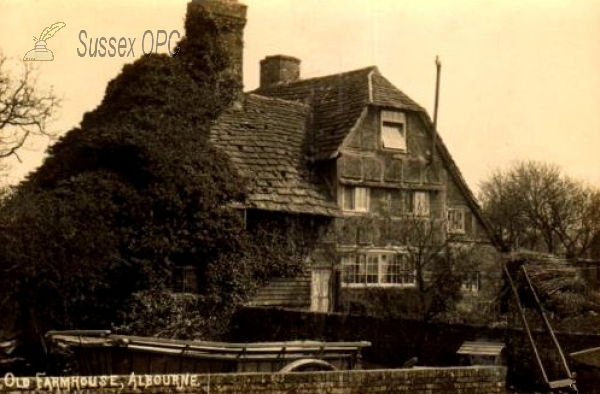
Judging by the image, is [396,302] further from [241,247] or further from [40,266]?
[40,266]

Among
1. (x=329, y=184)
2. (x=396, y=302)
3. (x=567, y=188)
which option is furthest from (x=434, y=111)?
(x=567, y=188)

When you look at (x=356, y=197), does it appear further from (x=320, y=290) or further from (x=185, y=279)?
(x=185, y=279)

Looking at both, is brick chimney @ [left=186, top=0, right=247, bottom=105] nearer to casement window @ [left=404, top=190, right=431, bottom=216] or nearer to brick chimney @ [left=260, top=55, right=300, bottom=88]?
brick chimney @ [left=260, top=55, right=300, bottom=88]

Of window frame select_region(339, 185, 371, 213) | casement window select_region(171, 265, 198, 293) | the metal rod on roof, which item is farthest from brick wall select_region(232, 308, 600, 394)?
the metal rod on roof

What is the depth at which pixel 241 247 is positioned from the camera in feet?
70.1

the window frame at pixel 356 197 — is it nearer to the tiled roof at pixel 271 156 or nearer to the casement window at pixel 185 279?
the tiled roof at pixel 271 156

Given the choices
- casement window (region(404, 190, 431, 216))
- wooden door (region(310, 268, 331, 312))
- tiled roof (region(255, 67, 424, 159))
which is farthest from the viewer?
casement window (region(404, 190, 431, 216))

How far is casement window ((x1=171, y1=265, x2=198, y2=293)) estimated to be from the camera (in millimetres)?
20594

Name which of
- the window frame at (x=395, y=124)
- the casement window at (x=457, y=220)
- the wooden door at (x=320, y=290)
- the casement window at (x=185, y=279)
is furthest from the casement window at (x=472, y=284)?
the casement window at (x=185, y=279)

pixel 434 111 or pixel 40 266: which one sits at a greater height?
pixel 434 111

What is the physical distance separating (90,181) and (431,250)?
11811mm

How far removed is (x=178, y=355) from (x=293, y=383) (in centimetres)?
209

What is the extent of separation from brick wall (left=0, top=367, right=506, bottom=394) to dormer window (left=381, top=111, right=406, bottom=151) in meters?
16.3

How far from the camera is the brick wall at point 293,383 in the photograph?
8.59 metres
